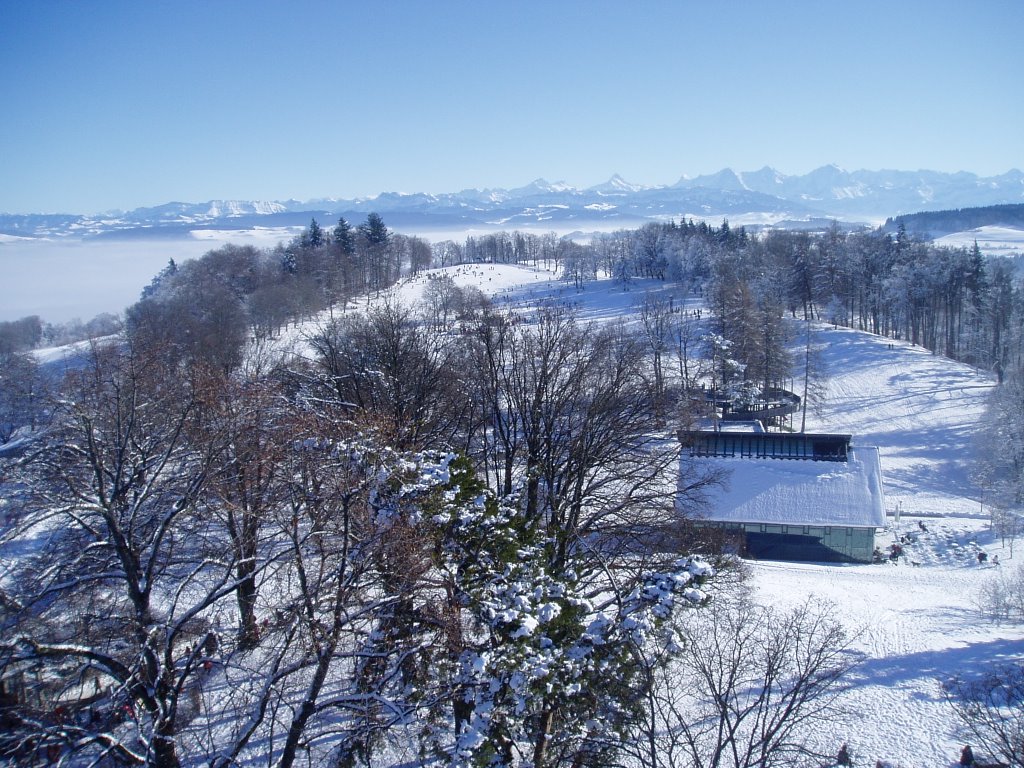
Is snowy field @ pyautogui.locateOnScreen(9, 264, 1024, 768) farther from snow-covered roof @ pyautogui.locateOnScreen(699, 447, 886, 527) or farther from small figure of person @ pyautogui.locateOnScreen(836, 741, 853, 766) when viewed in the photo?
snow-covered roof @ pyautogui.locateOnScreen(699, 447, 886, 527)

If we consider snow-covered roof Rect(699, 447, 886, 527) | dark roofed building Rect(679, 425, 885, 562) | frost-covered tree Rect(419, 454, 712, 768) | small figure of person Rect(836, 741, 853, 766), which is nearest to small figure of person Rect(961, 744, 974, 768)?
small figure of person Rect(836, 741, 853, 766)

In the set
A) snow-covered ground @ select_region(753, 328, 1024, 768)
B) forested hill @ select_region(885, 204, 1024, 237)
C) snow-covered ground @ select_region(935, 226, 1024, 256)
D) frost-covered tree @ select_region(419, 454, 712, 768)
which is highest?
forested hill @ select_region(885, 204, 1024, 237)

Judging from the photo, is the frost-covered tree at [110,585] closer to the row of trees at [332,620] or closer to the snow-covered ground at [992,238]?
the row of trees at [332,620]

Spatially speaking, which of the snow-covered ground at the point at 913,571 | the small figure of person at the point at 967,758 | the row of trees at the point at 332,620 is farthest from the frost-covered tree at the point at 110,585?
the small figure of person at the point at 967,758

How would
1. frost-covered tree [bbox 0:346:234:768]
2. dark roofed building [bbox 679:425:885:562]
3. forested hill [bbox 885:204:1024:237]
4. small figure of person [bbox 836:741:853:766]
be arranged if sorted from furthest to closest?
1. forested hill [bbox 885:204:1024:237]
2. dark roofed building [bbox 679:425:885:562]
3. small figure of person [bbox 836:741:853:766]
4. frost-covered tree [bbox 0:346:234:768]

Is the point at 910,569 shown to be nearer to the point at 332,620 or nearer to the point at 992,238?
the point at 332,620

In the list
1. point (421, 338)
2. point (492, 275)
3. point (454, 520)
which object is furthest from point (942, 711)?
point (492, 275)

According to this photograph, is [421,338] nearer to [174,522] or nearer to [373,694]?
[174,522]
